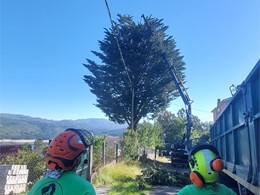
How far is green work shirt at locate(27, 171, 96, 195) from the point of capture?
7.19ft

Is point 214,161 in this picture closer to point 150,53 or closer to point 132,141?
point 132,141

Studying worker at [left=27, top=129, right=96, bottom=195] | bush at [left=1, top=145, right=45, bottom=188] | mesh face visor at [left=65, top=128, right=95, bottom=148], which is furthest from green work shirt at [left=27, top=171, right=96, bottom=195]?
bush at [left=1, top=145, right=45, bottom=188]

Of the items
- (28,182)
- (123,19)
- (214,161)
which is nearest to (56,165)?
(214,161)

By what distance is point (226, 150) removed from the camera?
5.60 metres

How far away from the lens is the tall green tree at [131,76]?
3031 centimetres

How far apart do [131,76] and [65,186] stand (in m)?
28.4

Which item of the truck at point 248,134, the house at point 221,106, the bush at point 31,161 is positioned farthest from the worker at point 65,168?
the bush at point 31,161

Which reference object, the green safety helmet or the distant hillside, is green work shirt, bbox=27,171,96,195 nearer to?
the green safety helmet

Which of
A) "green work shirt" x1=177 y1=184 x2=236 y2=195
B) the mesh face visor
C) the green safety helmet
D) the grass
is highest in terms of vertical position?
the mesh face visor

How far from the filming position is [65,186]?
2225 millimetres

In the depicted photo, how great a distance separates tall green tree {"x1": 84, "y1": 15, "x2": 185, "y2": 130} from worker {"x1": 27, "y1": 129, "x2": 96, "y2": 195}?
27415mm

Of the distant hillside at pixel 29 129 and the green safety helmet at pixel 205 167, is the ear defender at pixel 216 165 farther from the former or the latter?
the distant hillside at pixel 29 129

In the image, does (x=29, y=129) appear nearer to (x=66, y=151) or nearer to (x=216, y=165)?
(x=66, y=151)

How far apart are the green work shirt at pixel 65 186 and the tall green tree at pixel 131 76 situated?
27.5 m
